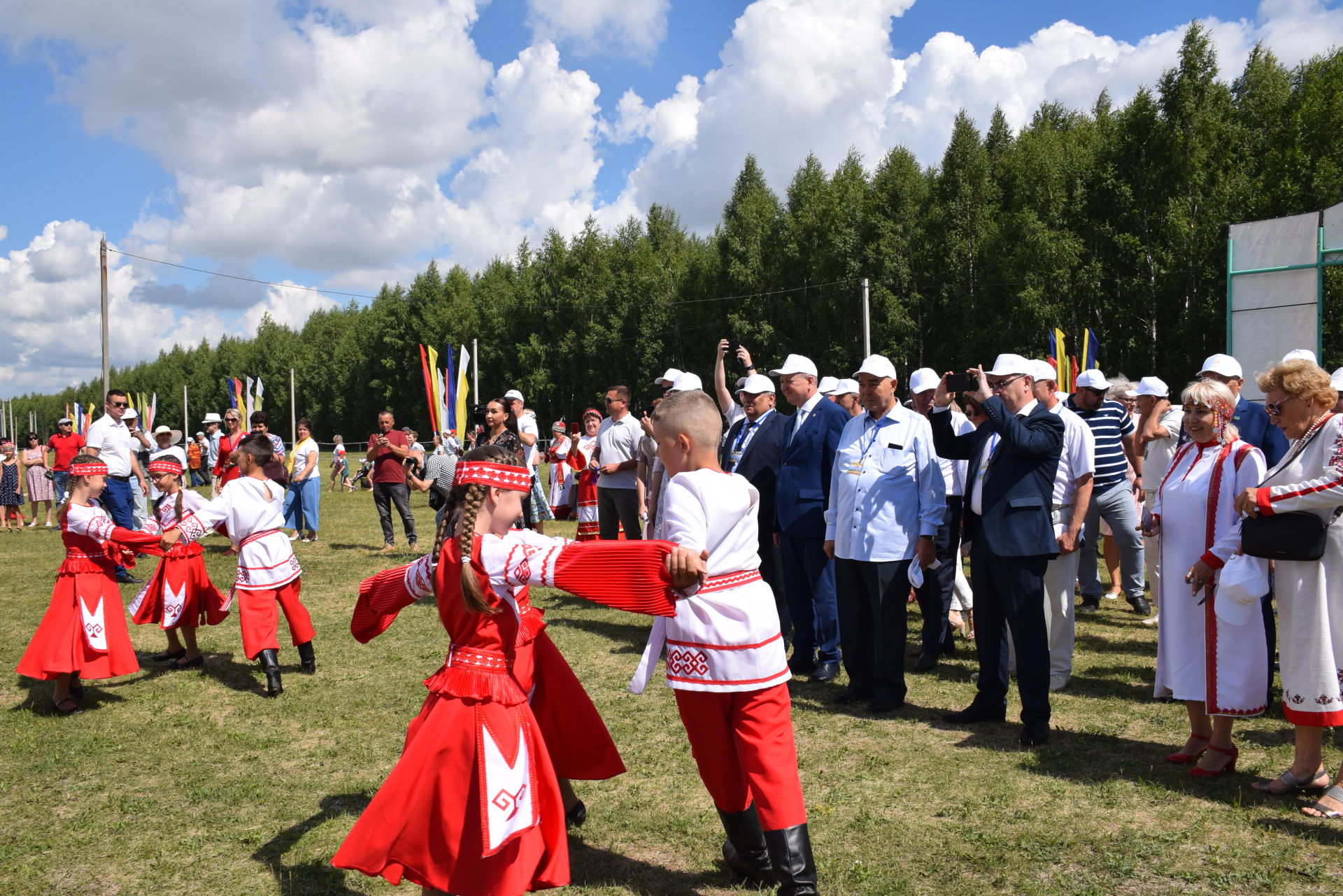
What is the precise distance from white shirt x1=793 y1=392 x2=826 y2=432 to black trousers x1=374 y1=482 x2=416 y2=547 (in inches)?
332

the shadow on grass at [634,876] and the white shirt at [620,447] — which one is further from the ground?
the white shirt at [620,447]

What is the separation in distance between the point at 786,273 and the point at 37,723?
139 ft

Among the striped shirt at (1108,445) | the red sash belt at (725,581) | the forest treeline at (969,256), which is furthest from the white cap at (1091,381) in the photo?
the forest treeline at (969,256)

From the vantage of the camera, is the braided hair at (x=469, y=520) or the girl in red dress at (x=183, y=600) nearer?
the braided hair at (x=469, y=520)

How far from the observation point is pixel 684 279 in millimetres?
51719

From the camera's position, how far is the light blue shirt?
18.1 ft

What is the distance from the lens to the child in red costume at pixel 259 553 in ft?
20.8

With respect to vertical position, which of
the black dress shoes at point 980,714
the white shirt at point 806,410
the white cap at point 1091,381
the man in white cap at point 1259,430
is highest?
the white cap at point 1091,381

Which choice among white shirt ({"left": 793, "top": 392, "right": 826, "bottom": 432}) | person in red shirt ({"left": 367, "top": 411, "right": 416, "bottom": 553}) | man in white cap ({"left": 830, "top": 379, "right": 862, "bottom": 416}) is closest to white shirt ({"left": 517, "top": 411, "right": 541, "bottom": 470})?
person in red shirt ({"left": 367, "top": 411, "right": 416, "bottom": 553})

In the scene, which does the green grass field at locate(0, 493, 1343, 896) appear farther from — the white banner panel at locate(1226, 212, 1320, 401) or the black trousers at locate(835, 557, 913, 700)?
the white banner panel at locate(1226, 212, 1320, 401)

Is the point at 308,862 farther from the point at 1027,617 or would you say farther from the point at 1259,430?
the point at 1259,430

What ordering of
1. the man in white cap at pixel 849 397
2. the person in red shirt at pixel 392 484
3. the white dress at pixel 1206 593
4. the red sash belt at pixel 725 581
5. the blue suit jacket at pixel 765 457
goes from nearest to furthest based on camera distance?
the red sash belt at pixel 725 581 < the white dress at pixel 1206 593 < the blue suit jacket at pixel 765 457 < the man in white cap at pixel 849 397 < the person in red shirt at pixel 392 484

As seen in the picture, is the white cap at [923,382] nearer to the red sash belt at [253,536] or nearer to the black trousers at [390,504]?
the red sash belt at [253,536]

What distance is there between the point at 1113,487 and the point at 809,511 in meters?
3.56
